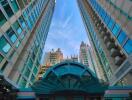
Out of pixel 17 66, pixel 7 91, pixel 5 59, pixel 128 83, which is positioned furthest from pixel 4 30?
pixel 128 83

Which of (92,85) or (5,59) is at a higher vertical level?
(92,85)

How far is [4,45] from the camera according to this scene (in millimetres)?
31016

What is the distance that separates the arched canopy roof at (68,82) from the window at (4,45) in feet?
40.7

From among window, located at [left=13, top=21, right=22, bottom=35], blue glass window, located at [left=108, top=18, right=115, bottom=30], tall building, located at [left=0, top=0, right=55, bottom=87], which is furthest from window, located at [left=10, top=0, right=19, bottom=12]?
blue glass window, located at [left=108, top=18, right=115, bottom=30]

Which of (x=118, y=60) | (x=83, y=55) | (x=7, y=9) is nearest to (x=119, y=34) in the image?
(x=118, y=60)

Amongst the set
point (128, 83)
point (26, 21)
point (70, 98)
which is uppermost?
point (70, 98)

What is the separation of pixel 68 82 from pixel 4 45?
15.9m

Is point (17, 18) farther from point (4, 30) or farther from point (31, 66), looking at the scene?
point (31, 66)

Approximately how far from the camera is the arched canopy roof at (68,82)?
67.1ft

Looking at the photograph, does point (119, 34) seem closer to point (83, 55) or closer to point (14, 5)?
point (14, 5)

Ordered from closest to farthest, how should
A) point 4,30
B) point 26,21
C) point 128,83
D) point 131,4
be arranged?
point 131,4
point 4,30
point 128,83
point 26,21

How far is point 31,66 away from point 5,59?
55.8 feet

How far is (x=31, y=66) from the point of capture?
157 feet

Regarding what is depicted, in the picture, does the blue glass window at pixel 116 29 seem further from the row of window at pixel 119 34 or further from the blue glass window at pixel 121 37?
the blue glass window at pixel 121 37
